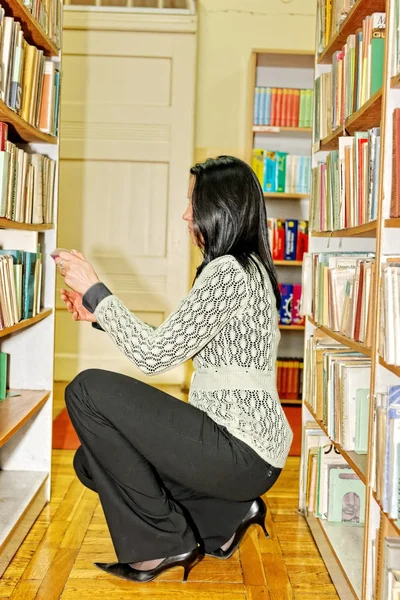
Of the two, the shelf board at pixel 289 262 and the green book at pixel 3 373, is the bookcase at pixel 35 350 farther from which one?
the shelf board at pixel 289 262

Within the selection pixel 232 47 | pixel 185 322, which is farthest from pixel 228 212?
pixel 232 47

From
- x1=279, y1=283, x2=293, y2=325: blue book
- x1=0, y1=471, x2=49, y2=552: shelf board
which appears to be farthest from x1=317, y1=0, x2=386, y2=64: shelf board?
x1=279, y1=283, x2=293, y2=325: blue book

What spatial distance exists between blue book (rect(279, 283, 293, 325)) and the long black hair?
2.74 metres

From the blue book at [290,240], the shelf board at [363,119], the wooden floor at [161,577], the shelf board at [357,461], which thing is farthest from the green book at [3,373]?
the blue book at [290,240]

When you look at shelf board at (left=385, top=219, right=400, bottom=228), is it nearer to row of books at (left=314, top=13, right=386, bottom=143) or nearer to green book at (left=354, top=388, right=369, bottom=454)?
row of books at (left=314, top=13, right=386, bottom=143)

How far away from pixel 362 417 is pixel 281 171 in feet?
9.35

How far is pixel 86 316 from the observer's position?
2117 mm

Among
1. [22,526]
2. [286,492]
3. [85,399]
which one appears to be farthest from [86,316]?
[286,492]

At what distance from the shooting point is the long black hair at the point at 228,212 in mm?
1980

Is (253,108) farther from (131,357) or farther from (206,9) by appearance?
(131,357)

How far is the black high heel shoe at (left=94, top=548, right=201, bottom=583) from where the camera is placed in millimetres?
2045

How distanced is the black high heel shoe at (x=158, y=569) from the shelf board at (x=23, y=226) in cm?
101

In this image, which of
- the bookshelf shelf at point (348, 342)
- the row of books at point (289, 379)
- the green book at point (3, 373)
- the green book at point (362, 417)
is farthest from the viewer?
the row of books at point (289, 379)

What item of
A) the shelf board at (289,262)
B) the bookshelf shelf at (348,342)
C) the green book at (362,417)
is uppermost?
the shelf board at (289,262)
